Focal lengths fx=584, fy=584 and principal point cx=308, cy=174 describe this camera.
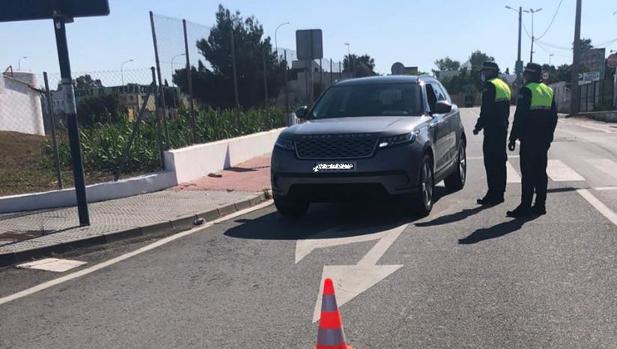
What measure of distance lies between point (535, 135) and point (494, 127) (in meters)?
0.84

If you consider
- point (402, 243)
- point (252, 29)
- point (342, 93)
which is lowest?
point (402, 243)

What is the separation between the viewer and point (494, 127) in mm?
8430

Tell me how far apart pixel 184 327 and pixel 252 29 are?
40.1m

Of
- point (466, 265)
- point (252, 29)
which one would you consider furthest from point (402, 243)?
point (252, 29)

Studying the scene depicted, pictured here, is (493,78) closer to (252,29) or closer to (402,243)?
(402,243)

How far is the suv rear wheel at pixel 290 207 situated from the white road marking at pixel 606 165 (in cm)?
627

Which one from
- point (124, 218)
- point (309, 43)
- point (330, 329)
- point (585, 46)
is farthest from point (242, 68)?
point (585, 46)

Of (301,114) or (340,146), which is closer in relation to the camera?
(340,146)

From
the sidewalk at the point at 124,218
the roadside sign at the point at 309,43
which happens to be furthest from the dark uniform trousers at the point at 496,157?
the roadside sign at the point at 309,43

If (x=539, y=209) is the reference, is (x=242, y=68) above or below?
above

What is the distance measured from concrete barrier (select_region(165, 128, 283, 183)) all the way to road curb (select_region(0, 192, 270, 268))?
2.60 meters

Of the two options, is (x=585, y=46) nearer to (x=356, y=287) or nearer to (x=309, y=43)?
(x=309, y=43)

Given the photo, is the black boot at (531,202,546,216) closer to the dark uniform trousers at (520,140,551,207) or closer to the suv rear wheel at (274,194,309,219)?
the dark uniform trousers at (520,140,551,207)

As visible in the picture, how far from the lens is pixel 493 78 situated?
28.0ft
